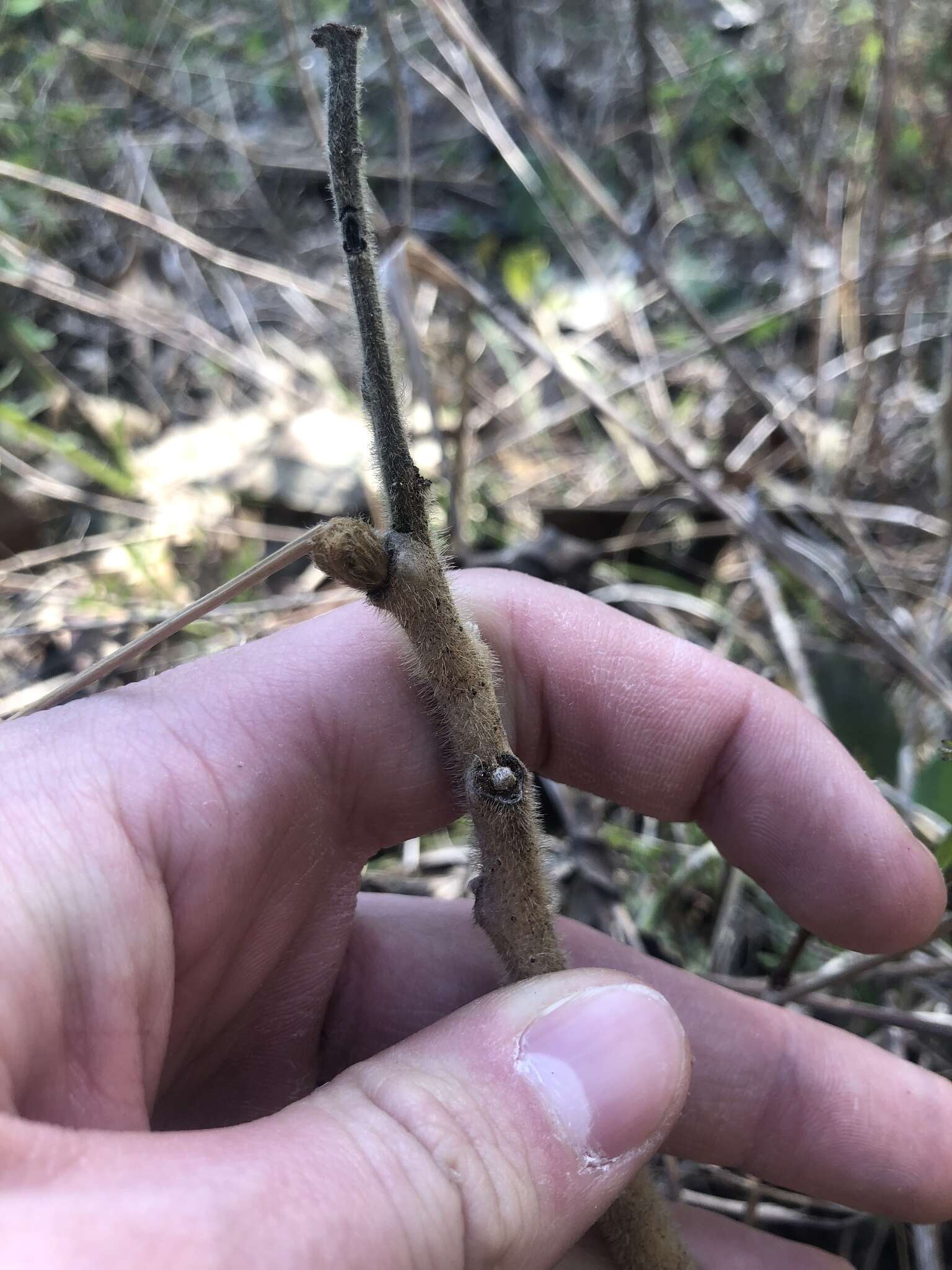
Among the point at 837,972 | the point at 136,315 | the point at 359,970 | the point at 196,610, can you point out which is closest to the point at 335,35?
the point at 196,610

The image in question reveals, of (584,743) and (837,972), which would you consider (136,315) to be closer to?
(584,743)

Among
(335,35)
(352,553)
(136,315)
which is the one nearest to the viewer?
(335,35)

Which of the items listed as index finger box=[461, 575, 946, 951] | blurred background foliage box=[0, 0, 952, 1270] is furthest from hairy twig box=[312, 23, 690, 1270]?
blurred background foliage box=[0, 0, 952, 1270]

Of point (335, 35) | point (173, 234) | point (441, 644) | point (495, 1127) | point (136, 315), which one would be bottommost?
point (495, 1127)

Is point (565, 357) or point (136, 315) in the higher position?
point (136, 315)

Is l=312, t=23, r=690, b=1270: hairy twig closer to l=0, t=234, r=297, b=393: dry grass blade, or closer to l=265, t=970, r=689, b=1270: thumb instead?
l=265, t=970, r=689, b=1270: thumb

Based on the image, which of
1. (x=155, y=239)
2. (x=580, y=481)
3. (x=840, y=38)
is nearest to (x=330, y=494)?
(x=580, y=481)

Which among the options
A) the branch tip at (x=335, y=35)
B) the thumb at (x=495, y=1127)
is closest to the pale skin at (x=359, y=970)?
the thumb at (x=495, y=1127)

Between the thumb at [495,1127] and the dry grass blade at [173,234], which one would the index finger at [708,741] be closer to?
the thumb at [495,1127]
